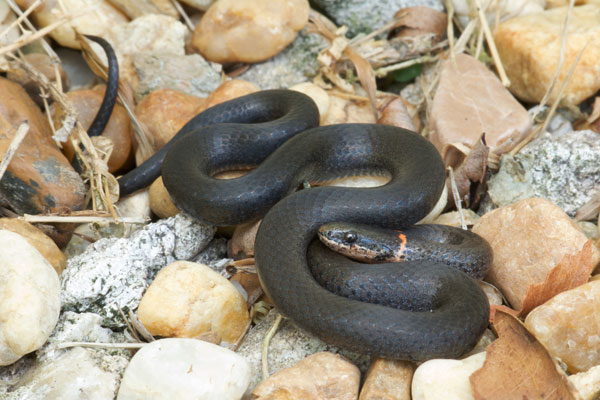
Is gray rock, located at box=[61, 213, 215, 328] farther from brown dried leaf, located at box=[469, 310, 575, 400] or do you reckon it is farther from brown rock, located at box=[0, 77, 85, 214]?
brown dried leaf, located at box=[469, 310, 575, 400]

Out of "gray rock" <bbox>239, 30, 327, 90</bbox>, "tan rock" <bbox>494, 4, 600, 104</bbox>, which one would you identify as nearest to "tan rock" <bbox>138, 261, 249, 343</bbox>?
"gray rock" <bbox>239, 30, 327, 90</bbox>

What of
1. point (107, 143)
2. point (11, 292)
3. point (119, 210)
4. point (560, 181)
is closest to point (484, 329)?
point (560, 181)

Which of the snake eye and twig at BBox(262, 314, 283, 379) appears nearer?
twig at BBox(262, 314, 283, 379)

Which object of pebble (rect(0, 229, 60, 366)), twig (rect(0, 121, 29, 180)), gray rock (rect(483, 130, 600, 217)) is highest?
twig (rect(0, 121, 29, 180))

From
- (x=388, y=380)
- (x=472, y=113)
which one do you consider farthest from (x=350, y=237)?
(x=472, y=113)

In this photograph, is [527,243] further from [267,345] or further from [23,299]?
[23,299]

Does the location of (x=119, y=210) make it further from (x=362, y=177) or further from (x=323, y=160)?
(x=362, y=177)

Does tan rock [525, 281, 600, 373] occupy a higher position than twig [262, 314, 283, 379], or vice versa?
twig [262, 314, 283, 379]
